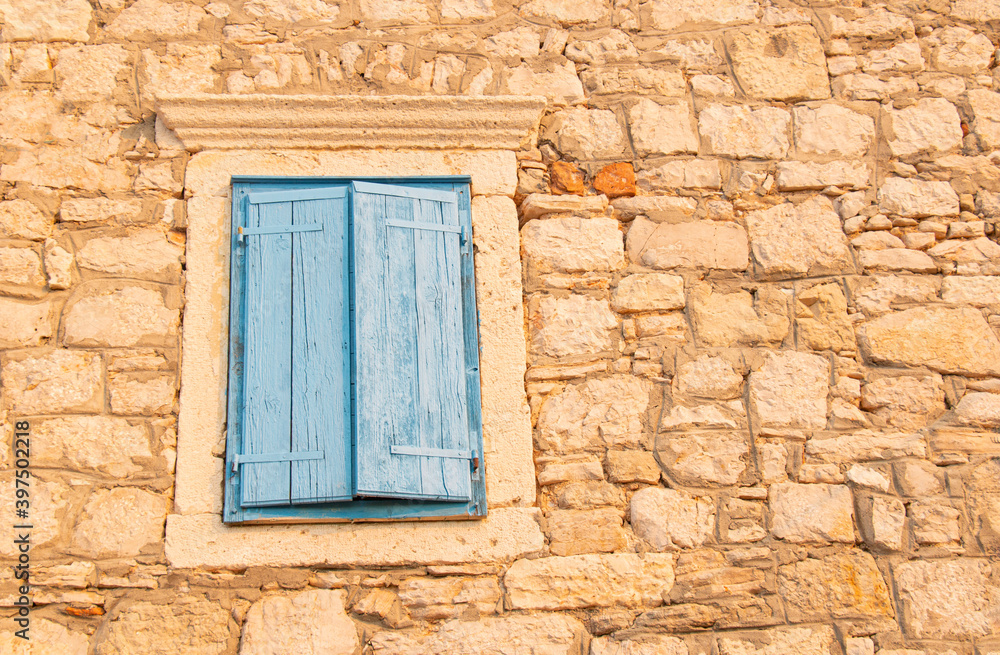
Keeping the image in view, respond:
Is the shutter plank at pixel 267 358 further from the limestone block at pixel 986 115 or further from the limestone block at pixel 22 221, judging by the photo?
the limestone block at pixel 986 115

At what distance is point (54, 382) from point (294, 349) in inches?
33.1

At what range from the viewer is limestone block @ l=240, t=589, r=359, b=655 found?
294cm

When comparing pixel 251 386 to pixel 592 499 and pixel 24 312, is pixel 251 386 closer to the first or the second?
pixel 24 312

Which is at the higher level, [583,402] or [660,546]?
[583,402]

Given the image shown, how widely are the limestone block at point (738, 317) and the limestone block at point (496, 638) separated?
1177mm

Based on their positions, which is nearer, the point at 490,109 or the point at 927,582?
the point at 927,582

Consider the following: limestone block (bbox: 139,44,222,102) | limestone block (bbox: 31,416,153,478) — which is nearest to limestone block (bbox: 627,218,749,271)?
limestone block (bbox: 139,44,222,102)

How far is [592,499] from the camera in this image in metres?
3.26

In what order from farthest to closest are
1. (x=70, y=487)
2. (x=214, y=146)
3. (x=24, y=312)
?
(x=214, y=146), (x=24, y=312), (x=70, y=487)

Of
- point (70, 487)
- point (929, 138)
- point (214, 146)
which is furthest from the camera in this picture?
point (929, 138)

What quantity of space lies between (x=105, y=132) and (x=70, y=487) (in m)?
1.39

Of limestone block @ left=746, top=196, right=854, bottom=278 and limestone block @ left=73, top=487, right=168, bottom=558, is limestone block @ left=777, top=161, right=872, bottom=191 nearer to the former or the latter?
limestone block @ left=746, top=196, right=854, bottom=278

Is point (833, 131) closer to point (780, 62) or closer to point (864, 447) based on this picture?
point (780, 62)

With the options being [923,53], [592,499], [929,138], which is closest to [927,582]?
[592,499]
